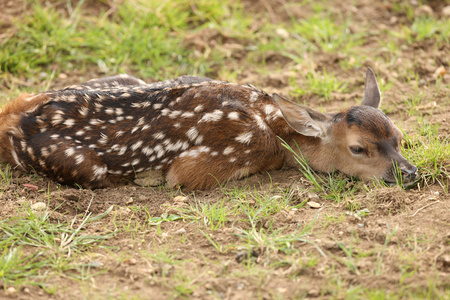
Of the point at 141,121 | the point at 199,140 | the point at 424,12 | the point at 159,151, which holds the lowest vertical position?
the point at 159,151

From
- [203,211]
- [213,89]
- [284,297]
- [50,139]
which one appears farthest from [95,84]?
[284,297]

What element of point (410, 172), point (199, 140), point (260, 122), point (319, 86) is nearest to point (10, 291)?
point (199, 140)

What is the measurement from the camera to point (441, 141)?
5207 millimetres

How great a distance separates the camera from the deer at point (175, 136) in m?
4.91

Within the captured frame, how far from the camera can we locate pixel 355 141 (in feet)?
15.9

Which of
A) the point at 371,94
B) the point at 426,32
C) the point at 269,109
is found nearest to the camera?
the point at 269,109

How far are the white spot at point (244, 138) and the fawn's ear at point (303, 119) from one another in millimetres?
359

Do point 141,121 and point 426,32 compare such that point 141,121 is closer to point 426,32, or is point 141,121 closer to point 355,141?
point 355,141

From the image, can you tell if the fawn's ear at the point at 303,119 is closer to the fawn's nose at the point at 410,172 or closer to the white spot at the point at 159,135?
the fawn's nose at the point at 410,172

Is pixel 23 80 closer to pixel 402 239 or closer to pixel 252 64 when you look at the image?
pixel 252 64

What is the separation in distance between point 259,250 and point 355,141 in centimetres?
150

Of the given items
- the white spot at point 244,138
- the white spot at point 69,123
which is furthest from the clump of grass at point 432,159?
the white spot at point 69,123

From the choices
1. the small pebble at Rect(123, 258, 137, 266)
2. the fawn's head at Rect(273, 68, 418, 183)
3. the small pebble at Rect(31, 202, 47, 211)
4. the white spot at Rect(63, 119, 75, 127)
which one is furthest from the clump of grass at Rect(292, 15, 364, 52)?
the small pebble at Rect(123, 258, 137, 266)

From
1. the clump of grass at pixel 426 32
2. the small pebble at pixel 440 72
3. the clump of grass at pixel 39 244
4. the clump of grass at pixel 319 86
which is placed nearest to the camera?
the clump of grass at pixel 39 244
